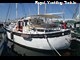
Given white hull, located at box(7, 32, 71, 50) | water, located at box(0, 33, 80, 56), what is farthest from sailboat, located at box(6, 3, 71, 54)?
water, located at box(0, 33, 80, 56)

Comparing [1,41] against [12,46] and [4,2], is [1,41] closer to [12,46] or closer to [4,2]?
[12,46]

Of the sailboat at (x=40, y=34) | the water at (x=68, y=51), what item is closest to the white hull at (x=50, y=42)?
the sailboat at (x=40, y=34)

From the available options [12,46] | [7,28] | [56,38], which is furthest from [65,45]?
[7,28]

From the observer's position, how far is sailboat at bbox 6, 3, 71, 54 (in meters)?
3.77

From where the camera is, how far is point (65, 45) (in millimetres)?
3969

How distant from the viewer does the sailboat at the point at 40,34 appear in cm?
377

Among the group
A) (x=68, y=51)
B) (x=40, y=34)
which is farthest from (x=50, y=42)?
(x=68, y=51)

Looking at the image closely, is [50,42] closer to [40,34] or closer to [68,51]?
[40,34]

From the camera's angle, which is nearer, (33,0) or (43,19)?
(33,0)

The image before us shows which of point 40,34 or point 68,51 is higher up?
point 40,34

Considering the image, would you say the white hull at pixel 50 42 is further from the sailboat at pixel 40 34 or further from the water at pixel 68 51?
the water at pixel 68 51

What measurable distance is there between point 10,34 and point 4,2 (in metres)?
1.40

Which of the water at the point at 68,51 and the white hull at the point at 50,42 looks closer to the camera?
the water at the point at 68,51

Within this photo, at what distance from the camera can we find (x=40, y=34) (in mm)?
3859
